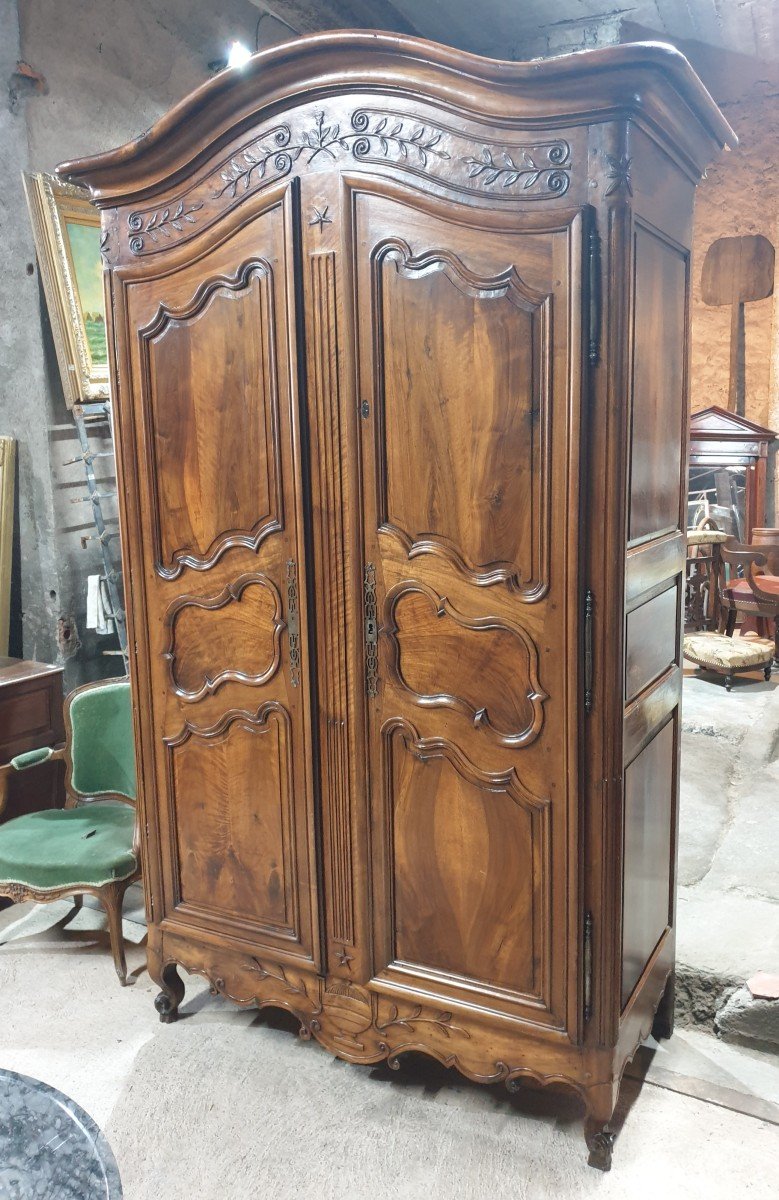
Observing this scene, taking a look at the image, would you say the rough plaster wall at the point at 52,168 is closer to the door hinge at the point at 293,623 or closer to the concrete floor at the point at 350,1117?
the concrete floor at the point at 350,1117

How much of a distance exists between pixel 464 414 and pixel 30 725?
2175 millimetres

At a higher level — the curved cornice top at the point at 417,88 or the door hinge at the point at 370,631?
the curved cornice top at the point at 417,88

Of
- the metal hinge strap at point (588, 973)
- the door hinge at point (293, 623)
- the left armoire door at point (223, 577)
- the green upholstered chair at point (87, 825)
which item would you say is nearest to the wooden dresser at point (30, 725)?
the green upholstered chair at point (87, 825)

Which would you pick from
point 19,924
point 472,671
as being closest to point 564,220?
point 472,671

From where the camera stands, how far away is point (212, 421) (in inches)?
87.0

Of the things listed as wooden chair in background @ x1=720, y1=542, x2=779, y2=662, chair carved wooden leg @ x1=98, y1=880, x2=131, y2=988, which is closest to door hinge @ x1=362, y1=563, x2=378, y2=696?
chair carved wooden leg @ x1=98, y1=880, x2=131, y2=988

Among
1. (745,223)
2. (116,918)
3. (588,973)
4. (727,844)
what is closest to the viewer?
(588,973)

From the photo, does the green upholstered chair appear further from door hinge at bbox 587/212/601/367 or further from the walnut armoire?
door hinge at bbox 587/212/601/367

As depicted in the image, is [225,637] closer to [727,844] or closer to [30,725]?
A: [30,725]

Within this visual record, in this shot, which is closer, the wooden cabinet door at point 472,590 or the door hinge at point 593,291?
the door hinge at point 593,291

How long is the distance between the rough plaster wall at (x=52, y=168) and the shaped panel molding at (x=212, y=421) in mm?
1410

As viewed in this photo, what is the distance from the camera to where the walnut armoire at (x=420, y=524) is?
179 centimetres

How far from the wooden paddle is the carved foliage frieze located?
665 cm

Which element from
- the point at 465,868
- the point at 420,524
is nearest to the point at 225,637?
the point at 420,524
